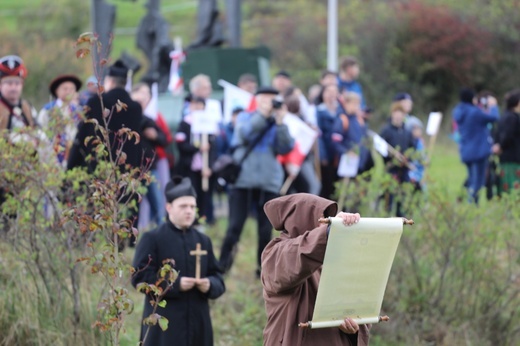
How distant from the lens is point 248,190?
10484 mm

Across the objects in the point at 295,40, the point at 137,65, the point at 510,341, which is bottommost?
the point at 510,341

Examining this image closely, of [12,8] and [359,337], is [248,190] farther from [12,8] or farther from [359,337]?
[12,8]

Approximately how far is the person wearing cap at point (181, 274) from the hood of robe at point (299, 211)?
56.3 inches

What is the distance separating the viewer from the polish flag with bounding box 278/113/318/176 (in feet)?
38.3

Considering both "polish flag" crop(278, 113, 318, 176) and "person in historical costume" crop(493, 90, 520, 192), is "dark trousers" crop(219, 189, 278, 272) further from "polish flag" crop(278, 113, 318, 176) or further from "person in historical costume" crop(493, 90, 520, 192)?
"person in historical costume" crop(493, 90, 520, 192)

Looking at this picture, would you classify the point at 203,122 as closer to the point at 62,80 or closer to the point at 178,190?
the point at 62,80

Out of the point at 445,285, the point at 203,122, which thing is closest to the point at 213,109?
the point at 203,122

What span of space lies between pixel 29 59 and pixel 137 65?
1282 centimetres

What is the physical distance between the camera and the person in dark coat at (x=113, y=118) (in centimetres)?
890

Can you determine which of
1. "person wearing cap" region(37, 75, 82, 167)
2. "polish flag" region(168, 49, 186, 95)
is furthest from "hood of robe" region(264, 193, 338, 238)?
"polish flag" region(168, 49, 186, 95)

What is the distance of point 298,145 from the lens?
1169 cm

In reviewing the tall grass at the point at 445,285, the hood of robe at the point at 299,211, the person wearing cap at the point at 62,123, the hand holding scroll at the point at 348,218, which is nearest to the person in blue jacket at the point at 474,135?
the tall grass at the point at 445,285

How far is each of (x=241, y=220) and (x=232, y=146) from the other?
825mm

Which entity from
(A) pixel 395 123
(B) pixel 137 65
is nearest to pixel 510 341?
(A) pixel 395 123
